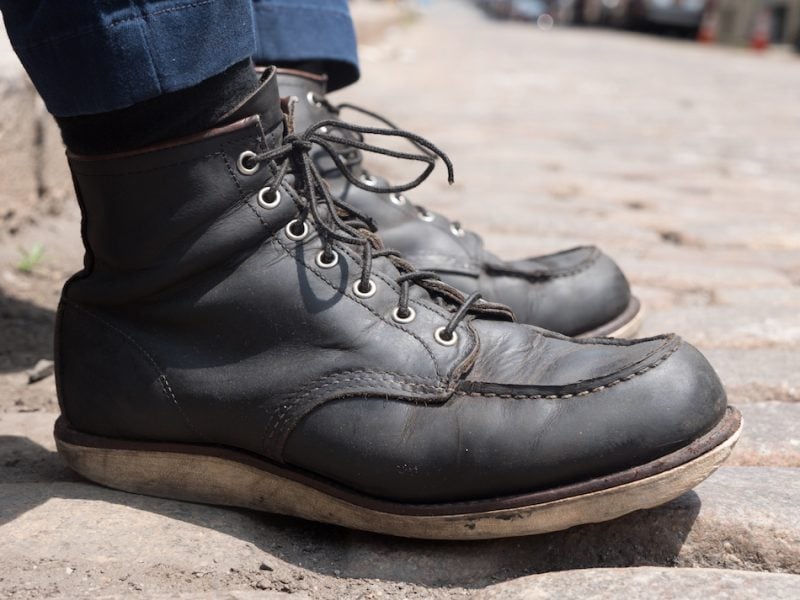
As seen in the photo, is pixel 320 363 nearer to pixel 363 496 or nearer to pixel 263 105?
pixel 363 496

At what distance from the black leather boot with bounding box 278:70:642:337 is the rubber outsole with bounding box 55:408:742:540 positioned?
0.56m

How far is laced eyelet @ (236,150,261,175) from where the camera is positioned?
3.94 ft

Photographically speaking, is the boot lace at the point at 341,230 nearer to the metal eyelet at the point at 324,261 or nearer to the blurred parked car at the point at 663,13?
the metal eyelet at the point at 324,261

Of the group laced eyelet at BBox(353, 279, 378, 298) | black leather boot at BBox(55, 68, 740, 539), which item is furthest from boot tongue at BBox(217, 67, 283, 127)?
laced eyelet at BBox(353, 279, 378, 298)

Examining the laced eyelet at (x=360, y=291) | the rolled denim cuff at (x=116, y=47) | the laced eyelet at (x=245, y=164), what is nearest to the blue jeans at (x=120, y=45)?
the rolled denim cuff at (x=116, y=47)

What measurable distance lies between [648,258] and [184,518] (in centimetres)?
164

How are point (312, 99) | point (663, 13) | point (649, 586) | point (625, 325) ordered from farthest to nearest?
point (663, 13)
point (625, 325)
point (312, 99)
point (649, 586)

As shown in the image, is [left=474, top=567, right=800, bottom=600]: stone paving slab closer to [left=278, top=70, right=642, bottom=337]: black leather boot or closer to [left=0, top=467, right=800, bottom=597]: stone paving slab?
[left=0, top=467, right=800, bottom=597]: stone paving slab

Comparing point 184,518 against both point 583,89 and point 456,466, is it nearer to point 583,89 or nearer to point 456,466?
point 456,466

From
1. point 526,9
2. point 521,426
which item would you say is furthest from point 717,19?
point 521,426

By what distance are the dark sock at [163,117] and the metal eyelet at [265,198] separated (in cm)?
11

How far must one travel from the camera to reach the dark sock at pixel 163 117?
1162 mm

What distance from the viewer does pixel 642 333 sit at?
6.42ft

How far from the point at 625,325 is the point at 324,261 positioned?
81cm
